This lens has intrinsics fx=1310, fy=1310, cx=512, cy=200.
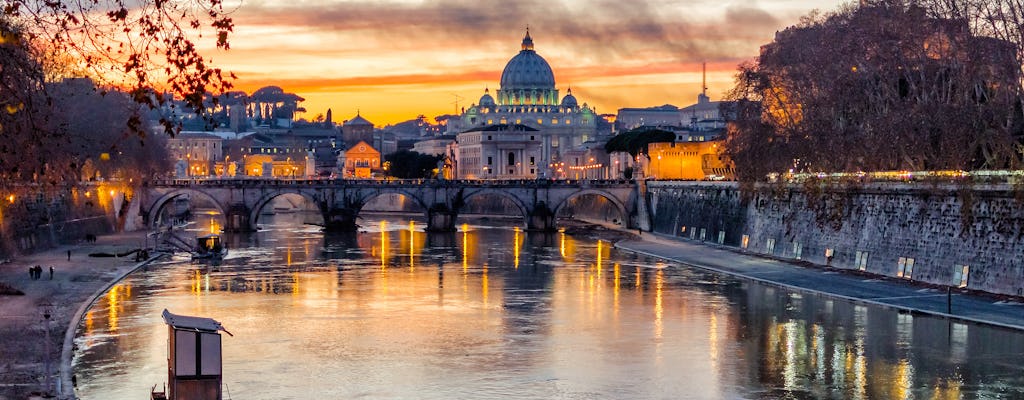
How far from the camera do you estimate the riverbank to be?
Answer: 37.9m

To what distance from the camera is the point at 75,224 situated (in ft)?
338

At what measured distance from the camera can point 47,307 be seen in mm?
54562

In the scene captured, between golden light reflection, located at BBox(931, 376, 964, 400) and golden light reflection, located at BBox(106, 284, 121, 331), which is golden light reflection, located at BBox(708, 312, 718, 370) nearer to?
golden light reflection, located at BBox(931, 376, 964, 400)

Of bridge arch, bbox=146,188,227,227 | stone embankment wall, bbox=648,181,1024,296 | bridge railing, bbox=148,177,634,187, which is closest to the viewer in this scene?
stone embankment wall, bbox=648,181,1024,296

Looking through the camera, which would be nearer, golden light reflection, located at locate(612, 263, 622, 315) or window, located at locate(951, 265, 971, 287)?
window, located at locate(951, 265, 971, 287)

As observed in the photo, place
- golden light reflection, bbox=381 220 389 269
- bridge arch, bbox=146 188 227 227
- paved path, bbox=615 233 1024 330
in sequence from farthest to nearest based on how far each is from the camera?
1. bridge arch, bbox=146 188 227 227
2. golden light reflection, bbox=381 220 389 269
3. paved path, bbox=615 233 1024 330

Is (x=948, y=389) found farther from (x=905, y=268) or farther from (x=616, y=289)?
(x=616, y=289)

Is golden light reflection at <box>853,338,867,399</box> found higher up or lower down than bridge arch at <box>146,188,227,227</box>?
lower down

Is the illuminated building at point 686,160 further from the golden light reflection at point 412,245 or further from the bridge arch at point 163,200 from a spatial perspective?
the bridge arch at point 163,200

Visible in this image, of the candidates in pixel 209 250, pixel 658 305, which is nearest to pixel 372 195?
pixel 209 250

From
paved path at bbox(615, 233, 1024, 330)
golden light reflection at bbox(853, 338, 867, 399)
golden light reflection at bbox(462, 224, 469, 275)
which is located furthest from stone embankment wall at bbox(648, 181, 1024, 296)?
golden light reflection at bbox(462, 224, 469, 275)

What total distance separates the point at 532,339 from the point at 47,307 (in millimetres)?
20756

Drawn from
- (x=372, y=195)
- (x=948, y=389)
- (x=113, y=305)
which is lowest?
(x=948, y=389)

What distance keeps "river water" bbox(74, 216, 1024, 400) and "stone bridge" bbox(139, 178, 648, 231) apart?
2050 inches
